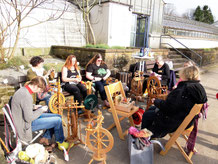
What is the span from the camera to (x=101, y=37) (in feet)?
27.3

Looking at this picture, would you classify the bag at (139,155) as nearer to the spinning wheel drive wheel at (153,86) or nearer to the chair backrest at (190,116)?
the chair backrest at (190,116)

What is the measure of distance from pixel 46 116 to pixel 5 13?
5620mm

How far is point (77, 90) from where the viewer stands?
151 inches

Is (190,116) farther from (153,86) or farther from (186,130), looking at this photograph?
(153,86)

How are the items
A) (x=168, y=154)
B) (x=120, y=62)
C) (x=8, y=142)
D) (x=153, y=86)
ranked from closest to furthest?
(x=8, y=142), (x=168, y=154), (x=153, y=86), (x=120, y=62)

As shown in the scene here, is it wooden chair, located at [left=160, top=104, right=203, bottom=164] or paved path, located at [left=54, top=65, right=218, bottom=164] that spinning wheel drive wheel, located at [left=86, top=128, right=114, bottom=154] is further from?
wooden chair, located at [left=160, top=104, right=203, bottom=164]

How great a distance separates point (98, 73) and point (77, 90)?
90cm

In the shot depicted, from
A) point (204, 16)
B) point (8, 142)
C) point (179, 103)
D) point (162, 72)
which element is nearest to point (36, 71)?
point (8, 142)

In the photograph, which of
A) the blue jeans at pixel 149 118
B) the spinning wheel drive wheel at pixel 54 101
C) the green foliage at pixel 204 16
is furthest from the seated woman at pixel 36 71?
the green foliage at pixel 204 16

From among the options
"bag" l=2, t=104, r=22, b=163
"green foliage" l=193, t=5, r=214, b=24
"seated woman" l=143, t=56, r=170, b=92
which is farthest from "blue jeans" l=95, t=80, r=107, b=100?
"green foliage" l=193, t=5, r=214, b=24

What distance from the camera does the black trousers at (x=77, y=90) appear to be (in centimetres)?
382

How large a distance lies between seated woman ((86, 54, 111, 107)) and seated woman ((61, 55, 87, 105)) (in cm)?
41

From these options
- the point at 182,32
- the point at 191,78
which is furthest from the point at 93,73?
the point at 182,32

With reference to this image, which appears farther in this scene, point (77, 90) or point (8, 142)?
point (77, 90)
